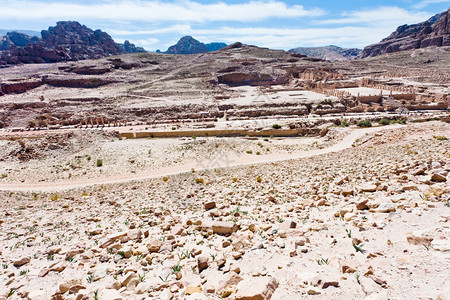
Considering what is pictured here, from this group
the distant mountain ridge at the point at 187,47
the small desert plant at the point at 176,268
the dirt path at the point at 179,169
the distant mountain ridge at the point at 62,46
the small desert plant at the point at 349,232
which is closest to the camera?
the small desert plant at the point at 176,268

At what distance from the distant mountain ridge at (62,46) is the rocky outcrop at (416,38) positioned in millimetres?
127955

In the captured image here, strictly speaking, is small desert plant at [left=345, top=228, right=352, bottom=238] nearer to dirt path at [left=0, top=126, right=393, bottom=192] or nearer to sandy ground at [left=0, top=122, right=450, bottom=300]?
sandy ground at [left=0, top=122, right=450, bottom=300]

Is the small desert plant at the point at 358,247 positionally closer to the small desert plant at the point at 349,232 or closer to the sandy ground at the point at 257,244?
the sandy ground at the point at 257,244

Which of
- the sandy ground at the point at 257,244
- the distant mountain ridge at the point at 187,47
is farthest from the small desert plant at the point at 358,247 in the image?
the distant mountain ridge at the point at 187,47

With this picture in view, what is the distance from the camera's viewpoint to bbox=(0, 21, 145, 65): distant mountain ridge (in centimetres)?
8650

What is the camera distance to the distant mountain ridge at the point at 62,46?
86.5 metres

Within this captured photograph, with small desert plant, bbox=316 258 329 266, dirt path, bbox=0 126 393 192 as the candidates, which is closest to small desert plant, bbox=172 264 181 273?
small desert plant, bbox=316 258 329 266

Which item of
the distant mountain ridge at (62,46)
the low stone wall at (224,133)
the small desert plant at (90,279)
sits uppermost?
the distant mountain ridge at (62,46)

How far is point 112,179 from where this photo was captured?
676 inches

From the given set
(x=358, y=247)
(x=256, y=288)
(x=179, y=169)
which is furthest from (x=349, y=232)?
(x=179, y=169)

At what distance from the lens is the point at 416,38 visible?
116125 mm

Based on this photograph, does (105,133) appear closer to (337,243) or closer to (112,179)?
(112,179)

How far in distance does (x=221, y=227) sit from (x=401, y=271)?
3.33 m

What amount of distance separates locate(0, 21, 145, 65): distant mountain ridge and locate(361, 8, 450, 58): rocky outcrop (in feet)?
420
